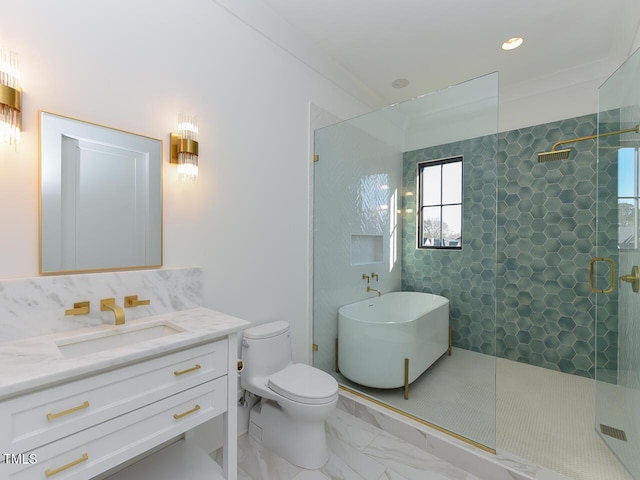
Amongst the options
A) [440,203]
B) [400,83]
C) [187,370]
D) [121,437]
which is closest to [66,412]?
[121,437]

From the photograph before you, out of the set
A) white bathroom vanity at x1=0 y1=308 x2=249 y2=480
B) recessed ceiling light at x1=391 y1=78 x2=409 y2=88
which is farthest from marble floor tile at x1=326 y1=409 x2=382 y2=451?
recessed ceiling light at x1=391 y1=78 x2=409 y2=88

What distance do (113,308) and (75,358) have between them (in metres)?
0.39

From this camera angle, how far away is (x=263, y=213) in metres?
2.10

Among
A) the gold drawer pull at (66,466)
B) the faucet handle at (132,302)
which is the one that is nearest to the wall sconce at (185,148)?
the faucet handle at (132,302)

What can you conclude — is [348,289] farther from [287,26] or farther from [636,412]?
[287,26]

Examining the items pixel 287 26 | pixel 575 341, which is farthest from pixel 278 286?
pixel 575 341

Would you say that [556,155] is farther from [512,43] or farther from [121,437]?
[121,437]

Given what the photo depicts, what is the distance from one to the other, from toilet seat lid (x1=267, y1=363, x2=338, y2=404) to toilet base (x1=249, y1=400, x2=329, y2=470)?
155 millimetres

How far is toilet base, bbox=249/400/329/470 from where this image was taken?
5.61 ft

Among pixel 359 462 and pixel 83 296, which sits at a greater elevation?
pixel 83 296

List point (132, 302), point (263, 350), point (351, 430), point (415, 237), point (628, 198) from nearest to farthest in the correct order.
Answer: point (132, 302) → point (628, 198) → point (263, 350) → point (351, 430) → point (415, 237)

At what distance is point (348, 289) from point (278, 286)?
744mm

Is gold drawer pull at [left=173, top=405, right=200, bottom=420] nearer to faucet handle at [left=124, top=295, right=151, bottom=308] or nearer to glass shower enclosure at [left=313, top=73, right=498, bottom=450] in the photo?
faucet handle at [left=124, top=295, right=151, bottom=308]

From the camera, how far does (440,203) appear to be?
239cm
